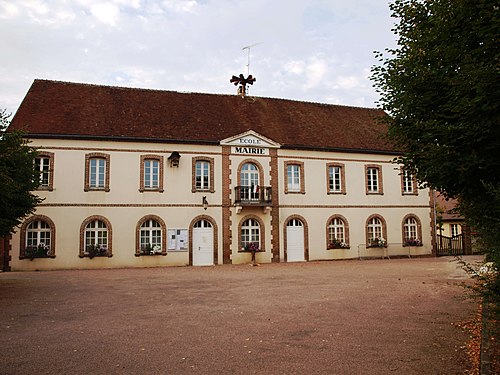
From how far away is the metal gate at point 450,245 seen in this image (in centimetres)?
2642

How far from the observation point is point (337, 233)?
2392 cm

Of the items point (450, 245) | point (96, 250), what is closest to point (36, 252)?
point (96, 250)

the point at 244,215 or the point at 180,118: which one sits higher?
the point at 180,118

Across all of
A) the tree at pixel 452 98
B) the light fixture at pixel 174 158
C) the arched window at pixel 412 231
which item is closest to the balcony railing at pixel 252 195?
the light fixture at pixel 174 158

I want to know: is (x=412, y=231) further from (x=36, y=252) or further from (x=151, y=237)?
(x=36, y=252)

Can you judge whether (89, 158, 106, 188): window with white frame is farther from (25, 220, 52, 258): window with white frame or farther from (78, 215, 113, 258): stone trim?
(25, 220, 52, 258): window with white frame

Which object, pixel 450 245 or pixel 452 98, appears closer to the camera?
pixel 452 98

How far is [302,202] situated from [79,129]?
11.1m

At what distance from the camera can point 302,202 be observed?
76.5ft

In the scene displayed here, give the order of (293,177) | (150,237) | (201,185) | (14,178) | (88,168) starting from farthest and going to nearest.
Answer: (293,177) → (201,185) → (150,237) → (88,168) → (14,178)

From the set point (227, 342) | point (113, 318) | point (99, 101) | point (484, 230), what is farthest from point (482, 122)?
point (99, 101)

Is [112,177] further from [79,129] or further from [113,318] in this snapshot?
[113,318]

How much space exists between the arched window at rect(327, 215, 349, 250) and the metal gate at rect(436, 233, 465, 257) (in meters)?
5.98

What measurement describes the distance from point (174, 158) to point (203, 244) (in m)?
4.22
